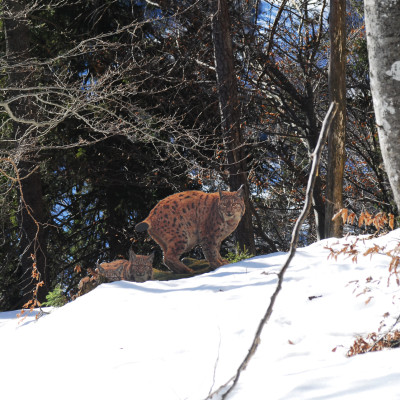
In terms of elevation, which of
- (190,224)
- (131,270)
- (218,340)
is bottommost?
(218,340)

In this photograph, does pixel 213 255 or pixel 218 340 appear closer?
pixel 218 340

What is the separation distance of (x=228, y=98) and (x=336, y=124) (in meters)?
2.20

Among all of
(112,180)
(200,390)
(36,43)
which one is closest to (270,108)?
(112,180)

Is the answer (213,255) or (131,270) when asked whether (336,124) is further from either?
(131,270)

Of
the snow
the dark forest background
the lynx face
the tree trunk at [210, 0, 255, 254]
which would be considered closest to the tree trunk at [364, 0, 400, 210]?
the snow

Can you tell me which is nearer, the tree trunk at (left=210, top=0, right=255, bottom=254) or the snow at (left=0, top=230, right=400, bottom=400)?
the snow at (left=0, top=230, right=400, bottom=400)

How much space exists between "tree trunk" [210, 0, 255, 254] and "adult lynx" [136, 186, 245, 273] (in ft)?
6.68

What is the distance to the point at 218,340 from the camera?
15.2ft

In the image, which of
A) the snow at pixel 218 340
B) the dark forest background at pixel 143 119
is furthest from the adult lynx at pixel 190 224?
the dark forest background at pixel 143 119

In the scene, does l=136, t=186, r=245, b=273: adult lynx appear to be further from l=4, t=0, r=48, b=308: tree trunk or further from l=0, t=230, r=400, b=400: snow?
l=4, t=0, r=48, b=308: tree trunk

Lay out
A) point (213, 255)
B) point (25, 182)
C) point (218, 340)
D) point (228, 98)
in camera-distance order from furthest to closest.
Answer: point (25, 182) → point (228, 98) → point (213, 255) → point (218, 340)

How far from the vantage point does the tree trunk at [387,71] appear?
4.48 meters

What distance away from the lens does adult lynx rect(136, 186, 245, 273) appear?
7.37 m

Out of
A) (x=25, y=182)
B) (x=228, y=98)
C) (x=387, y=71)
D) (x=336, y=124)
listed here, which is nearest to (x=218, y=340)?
(x=387, y=71)
